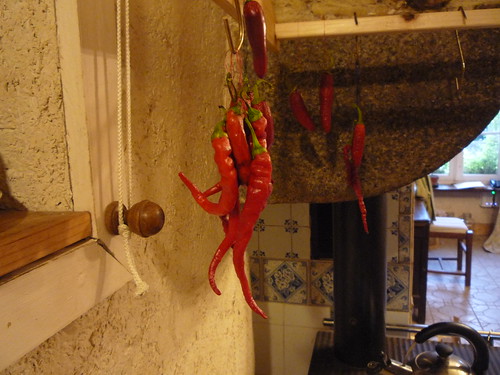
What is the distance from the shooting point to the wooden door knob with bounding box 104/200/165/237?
1.58ft

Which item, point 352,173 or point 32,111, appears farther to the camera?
point 352,173

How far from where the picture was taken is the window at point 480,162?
16.6ft

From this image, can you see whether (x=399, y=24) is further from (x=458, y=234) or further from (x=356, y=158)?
(x=458, y=234)

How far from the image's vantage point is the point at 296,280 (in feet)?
6.39

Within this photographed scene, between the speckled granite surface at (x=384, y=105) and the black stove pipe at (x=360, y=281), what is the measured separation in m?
0.34

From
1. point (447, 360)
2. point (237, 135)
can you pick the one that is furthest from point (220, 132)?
point (447, 360)

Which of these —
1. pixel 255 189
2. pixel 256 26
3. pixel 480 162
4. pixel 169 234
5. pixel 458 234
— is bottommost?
pixel 458 234

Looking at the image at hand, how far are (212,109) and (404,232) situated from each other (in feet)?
4.06

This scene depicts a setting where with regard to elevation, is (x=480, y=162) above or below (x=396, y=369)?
above

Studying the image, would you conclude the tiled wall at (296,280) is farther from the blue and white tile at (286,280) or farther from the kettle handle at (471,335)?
the kettle handle at (471,335)

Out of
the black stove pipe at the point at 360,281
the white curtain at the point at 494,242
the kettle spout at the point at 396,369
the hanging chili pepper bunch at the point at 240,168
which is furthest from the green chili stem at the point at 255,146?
the white curtain at the point at 494,242

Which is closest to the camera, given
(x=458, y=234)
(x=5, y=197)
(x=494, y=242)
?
(x=5, y=197)

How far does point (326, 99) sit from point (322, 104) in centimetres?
2

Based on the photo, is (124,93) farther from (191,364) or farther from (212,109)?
(191,364)
